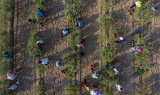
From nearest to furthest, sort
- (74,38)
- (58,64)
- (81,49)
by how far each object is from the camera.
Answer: (58,64)
(74,38)
(81,49)

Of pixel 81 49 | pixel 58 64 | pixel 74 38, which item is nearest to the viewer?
pixel 58 64

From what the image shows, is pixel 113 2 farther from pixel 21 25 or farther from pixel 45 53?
pixel 21 25

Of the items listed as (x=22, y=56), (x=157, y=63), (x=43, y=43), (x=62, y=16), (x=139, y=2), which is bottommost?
(x=157, y=63)

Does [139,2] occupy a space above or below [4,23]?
above

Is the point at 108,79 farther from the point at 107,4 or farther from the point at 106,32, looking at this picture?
the point at 107,4

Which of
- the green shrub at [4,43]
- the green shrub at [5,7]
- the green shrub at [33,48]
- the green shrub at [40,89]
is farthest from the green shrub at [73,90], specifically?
the green shrub at [5,7]

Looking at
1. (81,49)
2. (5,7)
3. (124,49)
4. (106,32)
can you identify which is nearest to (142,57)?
(124,49)

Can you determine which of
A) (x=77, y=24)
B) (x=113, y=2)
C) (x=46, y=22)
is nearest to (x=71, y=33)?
(x=77, y=24)
